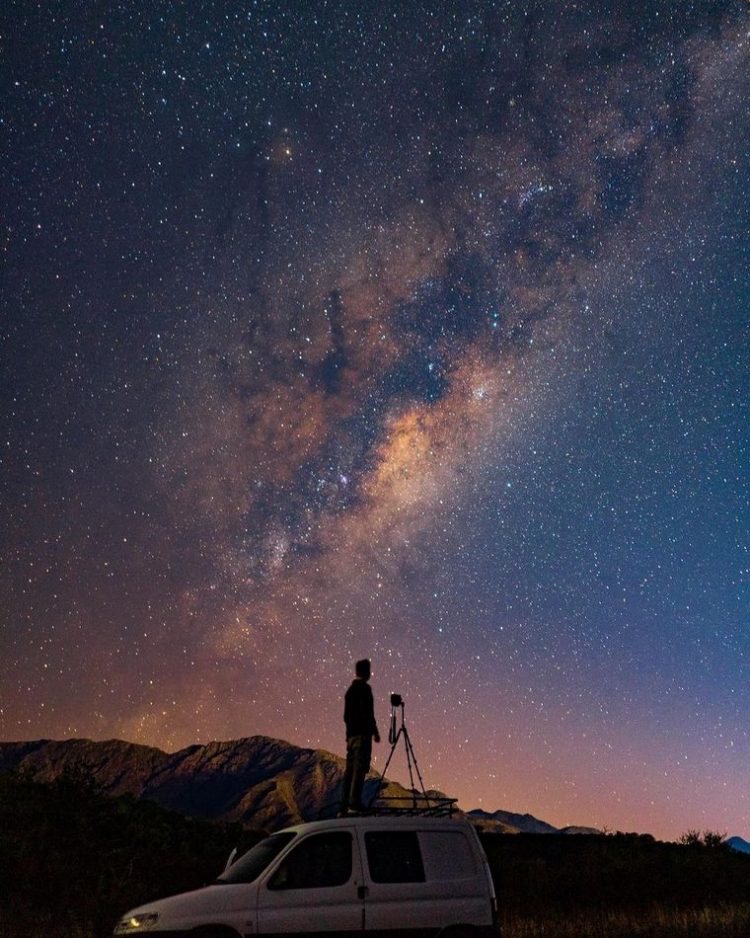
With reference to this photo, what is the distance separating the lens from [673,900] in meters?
21.1

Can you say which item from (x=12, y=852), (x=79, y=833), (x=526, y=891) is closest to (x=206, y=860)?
(x=79, y=833)

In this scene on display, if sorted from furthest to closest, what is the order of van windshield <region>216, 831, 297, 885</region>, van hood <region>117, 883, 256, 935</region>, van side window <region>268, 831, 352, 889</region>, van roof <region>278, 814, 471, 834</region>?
van roof <region>278, 814, 471, 834</region>
van windshield <region>216, 831, 297, 885</region>
van side window <region>268, 831, 352, 889</region>
van hood <region>117, 883, 256, 935</region>

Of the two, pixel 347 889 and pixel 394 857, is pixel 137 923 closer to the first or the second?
pixel 347 889

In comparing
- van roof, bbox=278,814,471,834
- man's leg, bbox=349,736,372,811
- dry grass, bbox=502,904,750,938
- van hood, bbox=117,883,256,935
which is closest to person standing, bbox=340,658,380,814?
man's leg, bbox=349,736,372,811

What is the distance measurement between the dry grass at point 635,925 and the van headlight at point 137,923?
782cm

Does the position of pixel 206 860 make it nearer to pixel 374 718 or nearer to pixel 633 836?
pixel 374 718

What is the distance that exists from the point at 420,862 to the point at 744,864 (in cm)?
2307

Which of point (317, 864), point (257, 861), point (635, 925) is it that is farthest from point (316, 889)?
point (635, 925)

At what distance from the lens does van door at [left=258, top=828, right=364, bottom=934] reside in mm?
8352

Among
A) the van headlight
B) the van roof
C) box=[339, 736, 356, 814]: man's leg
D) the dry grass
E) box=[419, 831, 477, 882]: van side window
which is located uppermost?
box=[339, 736, 356, 814]: man's leg

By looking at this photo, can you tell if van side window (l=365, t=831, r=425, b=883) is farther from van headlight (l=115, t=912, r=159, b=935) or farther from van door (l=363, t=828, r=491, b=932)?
van headlight (l=115, t=912, r=159, b=935)

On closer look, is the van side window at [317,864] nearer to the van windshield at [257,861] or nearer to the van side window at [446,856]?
the van windshield at [257,861]

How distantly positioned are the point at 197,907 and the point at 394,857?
202 centimetres

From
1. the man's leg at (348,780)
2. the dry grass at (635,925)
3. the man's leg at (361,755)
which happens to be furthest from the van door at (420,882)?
the dry grass at (635,925)
